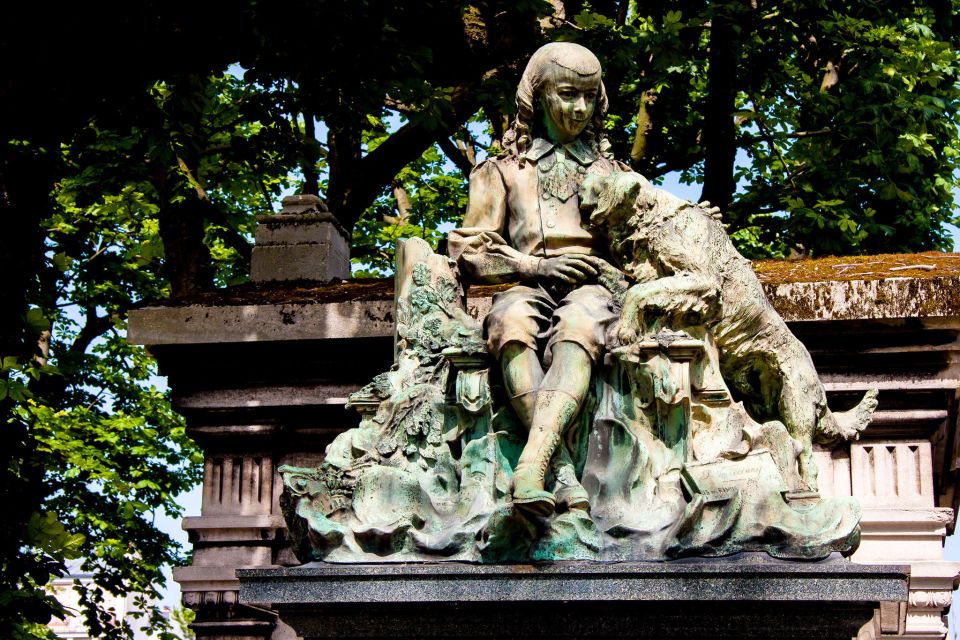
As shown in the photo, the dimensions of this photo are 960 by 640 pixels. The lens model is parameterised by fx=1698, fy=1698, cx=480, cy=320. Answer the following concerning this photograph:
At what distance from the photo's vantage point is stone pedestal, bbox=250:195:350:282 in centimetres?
1138

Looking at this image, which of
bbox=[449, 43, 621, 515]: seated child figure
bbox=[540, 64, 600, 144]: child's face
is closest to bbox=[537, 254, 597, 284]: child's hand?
bbox=[449, 43, 621, 515]: seated child figure

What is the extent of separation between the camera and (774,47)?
53.9 ft

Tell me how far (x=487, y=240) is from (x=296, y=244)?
10.8 feet

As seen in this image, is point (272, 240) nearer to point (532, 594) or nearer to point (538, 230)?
point (538, 230)

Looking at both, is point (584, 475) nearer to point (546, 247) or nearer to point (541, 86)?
point (546, 247)

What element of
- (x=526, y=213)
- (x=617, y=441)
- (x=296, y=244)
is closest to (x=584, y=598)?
(x=617, y=441)

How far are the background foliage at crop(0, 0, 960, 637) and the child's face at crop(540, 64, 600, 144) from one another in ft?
10.0

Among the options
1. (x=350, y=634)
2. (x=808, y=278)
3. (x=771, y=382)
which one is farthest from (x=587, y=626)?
(x=808, y=278)

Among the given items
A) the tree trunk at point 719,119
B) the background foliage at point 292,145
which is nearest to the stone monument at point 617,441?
the background foliage at point 292,145

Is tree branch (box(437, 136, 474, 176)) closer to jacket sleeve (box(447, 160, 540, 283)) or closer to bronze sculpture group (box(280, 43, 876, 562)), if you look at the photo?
jacket sleeve (box(447, 160, 540, 283))

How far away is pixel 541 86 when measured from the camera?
848cm

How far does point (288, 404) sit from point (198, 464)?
10.1m

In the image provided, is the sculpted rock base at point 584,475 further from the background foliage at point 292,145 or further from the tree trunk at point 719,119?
the tree trunk at point 719,119

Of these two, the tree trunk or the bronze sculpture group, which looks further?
the tree trunk
